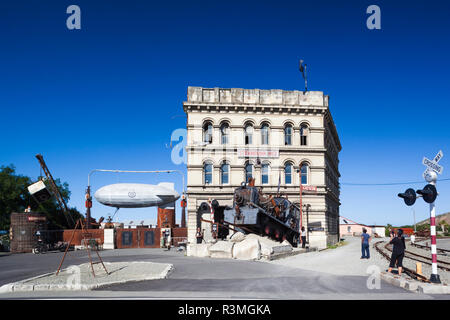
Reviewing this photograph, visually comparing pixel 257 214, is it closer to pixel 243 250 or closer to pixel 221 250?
pixel 221 250

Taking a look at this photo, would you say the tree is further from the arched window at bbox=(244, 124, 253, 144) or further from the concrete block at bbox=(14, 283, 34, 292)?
the concrete block at bbox=(14, 283, 34, 292)

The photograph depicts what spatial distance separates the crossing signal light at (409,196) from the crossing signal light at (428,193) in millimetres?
200

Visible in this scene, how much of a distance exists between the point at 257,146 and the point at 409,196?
26.9 metres

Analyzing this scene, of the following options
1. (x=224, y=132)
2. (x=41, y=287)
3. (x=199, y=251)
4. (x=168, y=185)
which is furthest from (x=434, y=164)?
(x=168, y=185)

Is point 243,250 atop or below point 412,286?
below

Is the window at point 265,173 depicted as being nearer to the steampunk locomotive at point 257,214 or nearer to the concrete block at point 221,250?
the steampunk locomotive at point 257,214

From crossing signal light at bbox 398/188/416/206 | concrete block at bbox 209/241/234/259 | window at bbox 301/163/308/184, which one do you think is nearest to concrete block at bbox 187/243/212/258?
concrete block at bbox 209/241/234/259

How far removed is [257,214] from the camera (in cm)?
2752

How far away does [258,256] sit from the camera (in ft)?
70.9

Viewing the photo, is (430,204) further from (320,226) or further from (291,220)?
(320,226)

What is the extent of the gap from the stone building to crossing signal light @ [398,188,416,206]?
24.9 metres

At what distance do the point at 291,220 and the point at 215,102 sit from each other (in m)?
13.9

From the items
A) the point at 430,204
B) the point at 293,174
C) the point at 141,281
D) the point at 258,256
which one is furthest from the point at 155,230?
the point at 430,204

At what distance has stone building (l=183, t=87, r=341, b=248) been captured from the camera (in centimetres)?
3819
